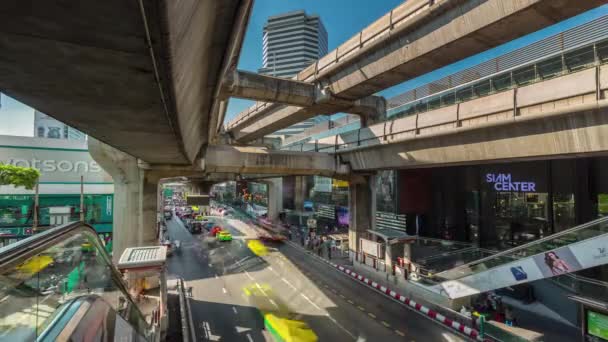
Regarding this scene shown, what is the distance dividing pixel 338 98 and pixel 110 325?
1587 cm

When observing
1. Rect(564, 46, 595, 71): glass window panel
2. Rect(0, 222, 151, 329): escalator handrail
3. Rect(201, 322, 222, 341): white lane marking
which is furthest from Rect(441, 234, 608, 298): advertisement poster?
Rect(0, 222, 151, 329): escalator handrail

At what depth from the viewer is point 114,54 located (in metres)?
3.31

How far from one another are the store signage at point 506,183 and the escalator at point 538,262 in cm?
848

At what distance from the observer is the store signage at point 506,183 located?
1927 centimetres

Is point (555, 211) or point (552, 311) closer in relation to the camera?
point (552, 311)

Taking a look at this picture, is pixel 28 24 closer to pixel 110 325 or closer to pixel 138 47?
pixel 138 47

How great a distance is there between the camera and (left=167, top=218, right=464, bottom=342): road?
42.1 feet

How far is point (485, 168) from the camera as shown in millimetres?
22250

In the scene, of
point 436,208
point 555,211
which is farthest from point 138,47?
point 436,208

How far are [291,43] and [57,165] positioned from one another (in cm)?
13775

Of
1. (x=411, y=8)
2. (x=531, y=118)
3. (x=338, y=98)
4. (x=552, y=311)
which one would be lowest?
(x=552, y=311)

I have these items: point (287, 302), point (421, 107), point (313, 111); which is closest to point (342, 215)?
point (421, 107)

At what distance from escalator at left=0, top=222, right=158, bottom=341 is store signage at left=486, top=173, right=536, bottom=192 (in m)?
22.4

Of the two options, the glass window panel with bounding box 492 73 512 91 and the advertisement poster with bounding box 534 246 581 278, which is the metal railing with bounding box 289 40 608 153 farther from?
the advertisement poster with bounding box 534 246 581 278
